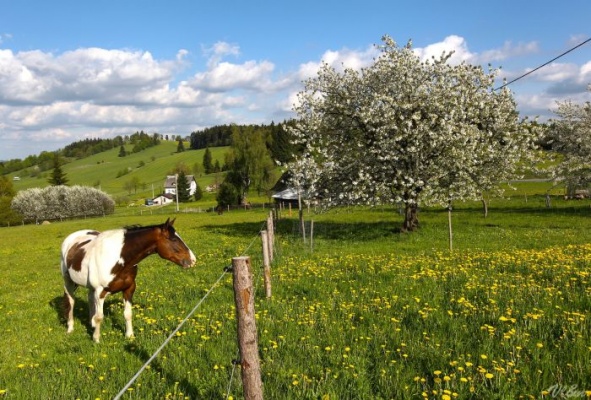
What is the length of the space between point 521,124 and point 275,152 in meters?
85.2

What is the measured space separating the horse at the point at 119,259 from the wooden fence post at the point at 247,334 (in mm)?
4853

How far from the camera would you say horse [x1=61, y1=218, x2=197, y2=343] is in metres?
8.92

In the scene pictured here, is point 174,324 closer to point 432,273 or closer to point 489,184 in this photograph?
point 432,273

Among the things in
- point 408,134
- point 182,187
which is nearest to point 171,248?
point 408,134

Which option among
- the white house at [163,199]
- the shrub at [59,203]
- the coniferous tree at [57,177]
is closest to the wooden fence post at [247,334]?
the shrub at [59,203]

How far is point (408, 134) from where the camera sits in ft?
79.5

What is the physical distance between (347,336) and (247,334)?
325cm

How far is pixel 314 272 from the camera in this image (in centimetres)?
1320

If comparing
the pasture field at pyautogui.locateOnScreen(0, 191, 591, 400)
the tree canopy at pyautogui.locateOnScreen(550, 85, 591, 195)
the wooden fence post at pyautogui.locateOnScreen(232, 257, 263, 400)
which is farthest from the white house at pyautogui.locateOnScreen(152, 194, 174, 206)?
the wooden fence post at pyautogui.locateOnScreen(232, 257, 263, 400)

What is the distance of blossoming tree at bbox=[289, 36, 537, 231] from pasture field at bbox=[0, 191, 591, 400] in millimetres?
10518

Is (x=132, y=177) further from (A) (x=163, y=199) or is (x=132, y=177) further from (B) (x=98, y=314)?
(B) (x=98, y=314)

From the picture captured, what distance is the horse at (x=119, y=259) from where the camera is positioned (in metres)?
8.92

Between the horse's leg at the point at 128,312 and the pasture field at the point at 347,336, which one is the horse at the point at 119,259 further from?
the pasture field at the point at 347,336

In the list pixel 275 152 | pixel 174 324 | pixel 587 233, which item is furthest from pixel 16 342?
pixel 275 152
